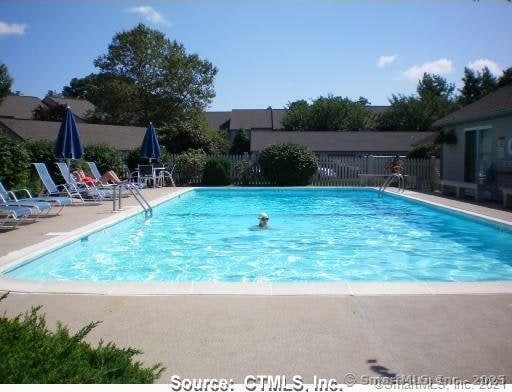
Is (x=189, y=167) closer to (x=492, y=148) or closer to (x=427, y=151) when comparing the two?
(x=427, y=151)

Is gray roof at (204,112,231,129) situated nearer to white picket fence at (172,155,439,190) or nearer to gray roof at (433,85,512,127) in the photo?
white picket fence at (172,155,439,190)

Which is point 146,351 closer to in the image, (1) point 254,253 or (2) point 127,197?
(1) point 254,253

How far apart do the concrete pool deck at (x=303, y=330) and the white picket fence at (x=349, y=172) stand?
19.0 meters

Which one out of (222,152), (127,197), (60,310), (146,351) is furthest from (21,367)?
(222,152)

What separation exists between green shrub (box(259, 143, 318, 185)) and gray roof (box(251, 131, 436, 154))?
38.1ft

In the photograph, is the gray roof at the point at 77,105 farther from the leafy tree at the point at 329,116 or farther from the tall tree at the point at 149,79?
the leafy tree at the point at 329,116

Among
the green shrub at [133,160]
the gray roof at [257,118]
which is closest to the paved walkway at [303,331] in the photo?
the green shrub at [133,160]

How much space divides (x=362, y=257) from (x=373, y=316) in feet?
15.7

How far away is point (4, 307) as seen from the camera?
15.6 feet

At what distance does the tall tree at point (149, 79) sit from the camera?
151 feet

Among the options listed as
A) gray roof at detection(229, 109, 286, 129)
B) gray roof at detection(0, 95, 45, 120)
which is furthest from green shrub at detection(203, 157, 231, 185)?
gray roof at detection(229, 109, 286, 129)

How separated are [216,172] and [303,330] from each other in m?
19.9

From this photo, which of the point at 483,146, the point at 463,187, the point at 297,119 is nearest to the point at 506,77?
the point at 297,119

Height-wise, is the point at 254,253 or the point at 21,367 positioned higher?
the point at 21,367
